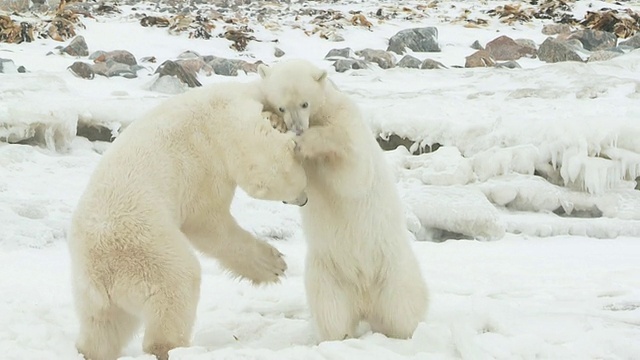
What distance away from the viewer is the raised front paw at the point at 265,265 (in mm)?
4223

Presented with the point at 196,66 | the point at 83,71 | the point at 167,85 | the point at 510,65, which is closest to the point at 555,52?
the point at 510,65

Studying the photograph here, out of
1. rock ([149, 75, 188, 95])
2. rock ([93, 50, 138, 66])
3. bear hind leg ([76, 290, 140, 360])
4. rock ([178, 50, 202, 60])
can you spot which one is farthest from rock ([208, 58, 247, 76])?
bear hind leg ([76, 290, 140, 360])

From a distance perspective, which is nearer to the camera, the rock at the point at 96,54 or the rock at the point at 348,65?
the rock at the point at 348,65

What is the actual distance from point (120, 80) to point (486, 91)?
6260mm

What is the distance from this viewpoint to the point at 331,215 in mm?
4281

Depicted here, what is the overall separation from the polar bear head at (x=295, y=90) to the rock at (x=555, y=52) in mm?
14948

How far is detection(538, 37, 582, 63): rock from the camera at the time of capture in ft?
58.6

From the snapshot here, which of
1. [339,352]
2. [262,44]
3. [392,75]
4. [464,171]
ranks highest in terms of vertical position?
[339,352]

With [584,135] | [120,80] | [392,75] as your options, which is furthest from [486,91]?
[120,80]

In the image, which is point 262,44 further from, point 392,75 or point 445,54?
point 392,75

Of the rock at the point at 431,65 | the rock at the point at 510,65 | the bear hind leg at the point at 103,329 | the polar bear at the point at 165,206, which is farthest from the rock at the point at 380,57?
the bear hind leg at the point at 103,329

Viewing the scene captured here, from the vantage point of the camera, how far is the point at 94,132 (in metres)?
9.34

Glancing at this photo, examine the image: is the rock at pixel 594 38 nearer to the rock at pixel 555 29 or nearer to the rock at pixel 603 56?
the rock at pixel 555 29

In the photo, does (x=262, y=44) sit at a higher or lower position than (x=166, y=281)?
lower
